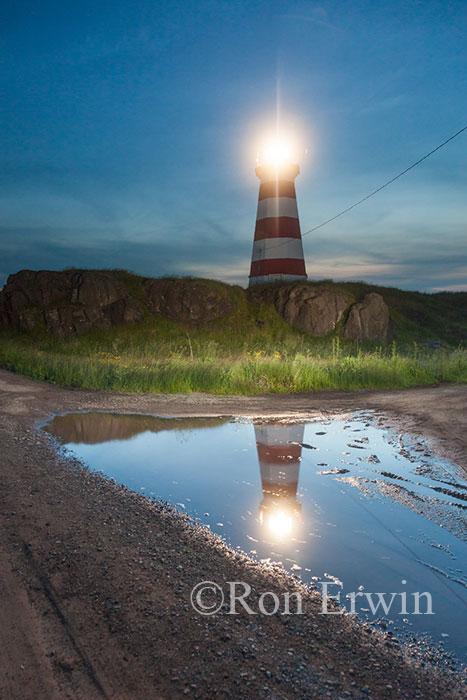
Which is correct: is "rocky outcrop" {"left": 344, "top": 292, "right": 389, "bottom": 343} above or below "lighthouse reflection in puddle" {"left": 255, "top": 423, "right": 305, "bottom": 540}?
above

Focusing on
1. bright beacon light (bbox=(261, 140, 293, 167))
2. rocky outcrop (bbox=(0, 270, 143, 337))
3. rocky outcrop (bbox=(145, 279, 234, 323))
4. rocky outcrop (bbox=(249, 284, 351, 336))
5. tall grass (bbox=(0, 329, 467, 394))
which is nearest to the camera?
tall grass (bbox=(0, 329, 467, 394))

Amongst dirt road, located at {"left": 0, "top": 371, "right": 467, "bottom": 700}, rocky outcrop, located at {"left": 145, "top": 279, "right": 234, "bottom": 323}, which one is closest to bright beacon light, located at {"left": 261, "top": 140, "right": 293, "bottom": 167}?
rocky outcrop, located at {"left": 145, "top": 279, "right": 234, "bottom": 323}

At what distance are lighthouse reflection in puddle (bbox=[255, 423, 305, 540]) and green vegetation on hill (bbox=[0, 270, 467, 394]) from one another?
186 inches

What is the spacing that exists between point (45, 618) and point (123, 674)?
0.63 metres

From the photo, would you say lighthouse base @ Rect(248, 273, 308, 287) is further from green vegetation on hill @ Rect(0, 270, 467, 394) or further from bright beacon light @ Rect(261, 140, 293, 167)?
bright beacon light @ Rect(261, 140, 293, 167)

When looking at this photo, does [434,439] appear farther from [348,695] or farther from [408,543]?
[348,695]

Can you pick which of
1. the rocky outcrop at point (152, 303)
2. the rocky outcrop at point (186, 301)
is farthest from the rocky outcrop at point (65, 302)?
the rocky outcrop at point (186, 301)

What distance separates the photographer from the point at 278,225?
28844mm

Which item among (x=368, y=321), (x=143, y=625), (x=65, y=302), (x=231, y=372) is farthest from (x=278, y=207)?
(x=143, y=625)

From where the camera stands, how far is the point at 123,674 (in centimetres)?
227

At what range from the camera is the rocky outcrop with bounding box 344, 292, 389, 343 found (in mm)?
26391

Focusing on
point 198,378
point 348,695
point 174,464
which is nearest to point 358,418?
point 174,464

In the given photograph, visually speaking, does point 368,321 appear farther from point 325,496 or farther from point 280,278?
point 325,496

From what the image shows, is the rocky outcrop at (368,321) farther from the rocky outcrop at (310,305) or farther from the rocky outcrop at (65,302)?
the rocky outcrop at (65,302)
